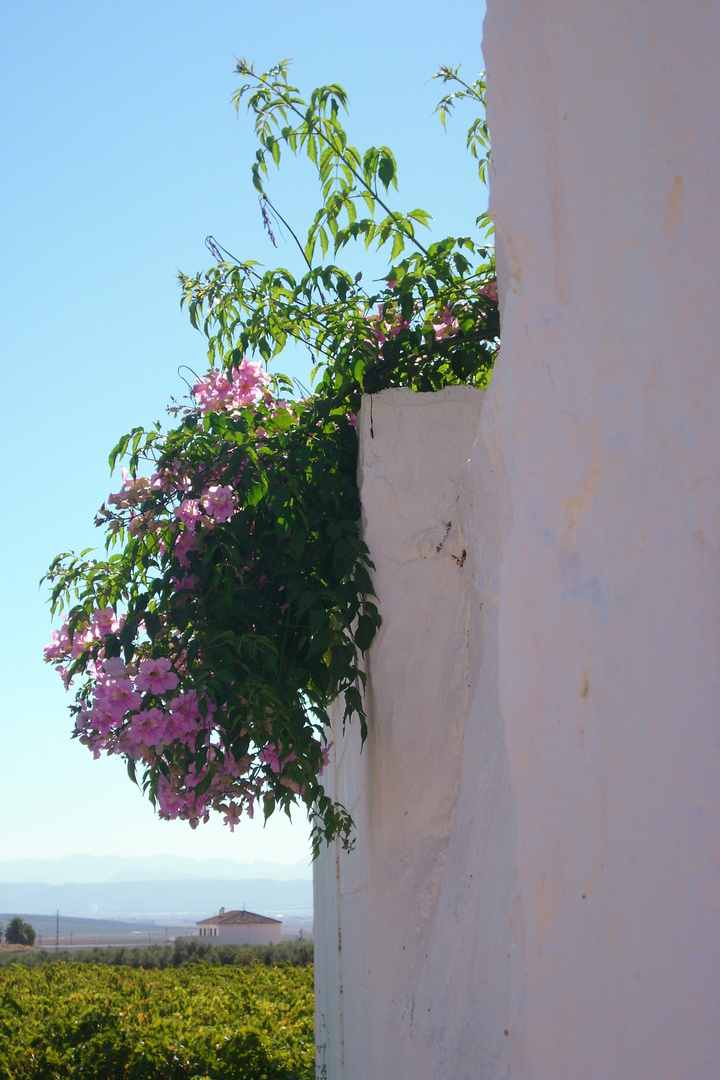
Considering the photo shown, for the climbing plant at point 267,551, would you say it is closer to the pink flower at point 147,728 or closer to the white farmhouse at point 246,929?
the pink flower at point 147,728

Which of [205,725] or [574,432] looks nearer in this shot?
[574,432]

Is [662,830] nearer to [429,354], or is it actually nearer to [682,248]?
[682,248]

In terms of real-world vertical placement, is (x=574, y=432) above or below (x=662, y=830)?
above

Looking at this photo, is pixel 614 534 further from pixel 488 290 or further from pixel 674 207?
pixel 488 290

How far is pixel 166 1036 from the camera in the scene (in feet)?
18.6

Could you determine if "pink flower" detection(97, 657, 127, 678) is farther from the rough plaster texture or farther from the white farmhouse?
the white farmhouse

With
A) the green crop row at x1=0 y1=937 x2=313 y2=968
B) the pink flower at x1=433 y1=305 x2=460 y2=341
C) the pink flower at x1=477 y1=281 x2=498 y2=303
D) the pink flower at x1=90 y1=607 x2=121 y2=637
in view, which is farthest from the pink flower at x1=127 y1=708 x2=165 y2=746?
the green crop row at x1=0 y1=937 x2=313 y2=968

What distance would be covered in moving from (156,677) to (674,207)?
1.94 metres

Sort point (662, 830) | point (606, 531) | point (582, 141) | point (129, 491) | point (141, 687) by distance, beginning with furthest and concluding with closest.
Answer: point (129, 491)
point (141, 687)
point (582, 141)
point (606, 531)
point (662, 830)

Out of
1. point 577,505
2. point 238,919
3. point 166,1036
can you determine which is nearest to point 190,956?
point 238,919

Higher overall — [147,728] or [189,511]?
[189,511]

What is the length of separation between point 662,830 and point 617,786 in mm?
85

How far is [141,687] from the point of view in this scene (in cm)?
255

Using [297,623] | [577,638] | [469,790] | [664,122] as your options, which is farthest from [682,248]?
[297,623]
